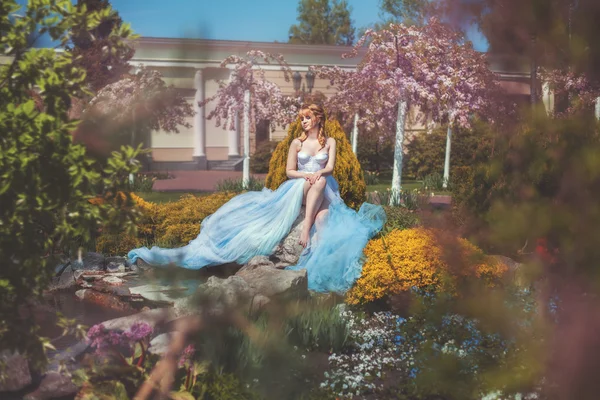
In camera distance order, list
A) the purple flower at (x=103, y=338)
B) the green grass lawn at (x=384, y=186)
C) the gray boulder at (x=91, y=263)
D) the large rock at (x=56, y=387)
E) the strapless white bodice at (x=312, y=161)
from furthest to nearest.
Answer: the green grass lawn at (x=384, y=186), the gray boulder at (x=91, y=263), the strapless white bodice at (x=312, y=161), the large rock at (x=56, y=387), the purple flower at (x=103, y=338)

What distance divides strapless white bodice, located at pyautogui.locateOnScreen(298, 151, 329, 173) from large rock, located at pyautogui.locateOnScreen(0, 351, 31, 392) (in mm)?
4108

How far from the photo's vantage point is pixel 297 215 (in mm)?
6957

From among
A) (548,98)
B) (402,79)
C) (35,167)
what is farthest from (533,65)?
(402,79)

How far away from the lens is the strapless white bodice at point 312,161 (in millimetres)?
6934

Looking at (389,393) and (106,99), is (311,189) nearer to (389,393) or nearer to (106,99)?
(389,393)

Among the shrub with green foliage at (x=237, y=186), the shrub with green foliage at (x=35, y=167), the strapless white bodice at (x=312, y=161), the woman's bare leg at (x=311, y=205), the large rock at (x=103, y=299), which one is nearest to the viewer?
the shrub with green foliage at (x=35, y=167)

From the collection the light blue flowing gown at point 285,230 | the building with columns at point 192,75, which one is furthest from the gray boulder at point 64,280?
the building with columns at point 192,75

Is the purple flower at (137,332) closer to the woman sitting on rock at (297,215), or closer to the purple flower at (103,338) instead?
the purple flower at (103,338)

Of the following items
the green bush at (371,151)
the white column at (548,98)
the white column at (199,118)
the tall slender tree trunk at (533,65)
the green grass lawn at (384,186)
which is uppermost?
the tall slender tree trunk at (533,65)

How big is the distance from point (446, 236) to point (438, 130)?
22.6 meters

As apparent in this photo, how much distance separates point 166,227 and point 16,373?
5.12 m

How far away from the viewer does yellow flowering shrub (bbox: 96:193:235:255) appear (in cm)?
810

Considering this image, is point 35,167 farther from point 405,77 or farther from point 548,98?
point 405,77

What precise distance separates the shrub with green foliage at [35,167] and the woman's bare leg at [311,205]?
4.24 meters
